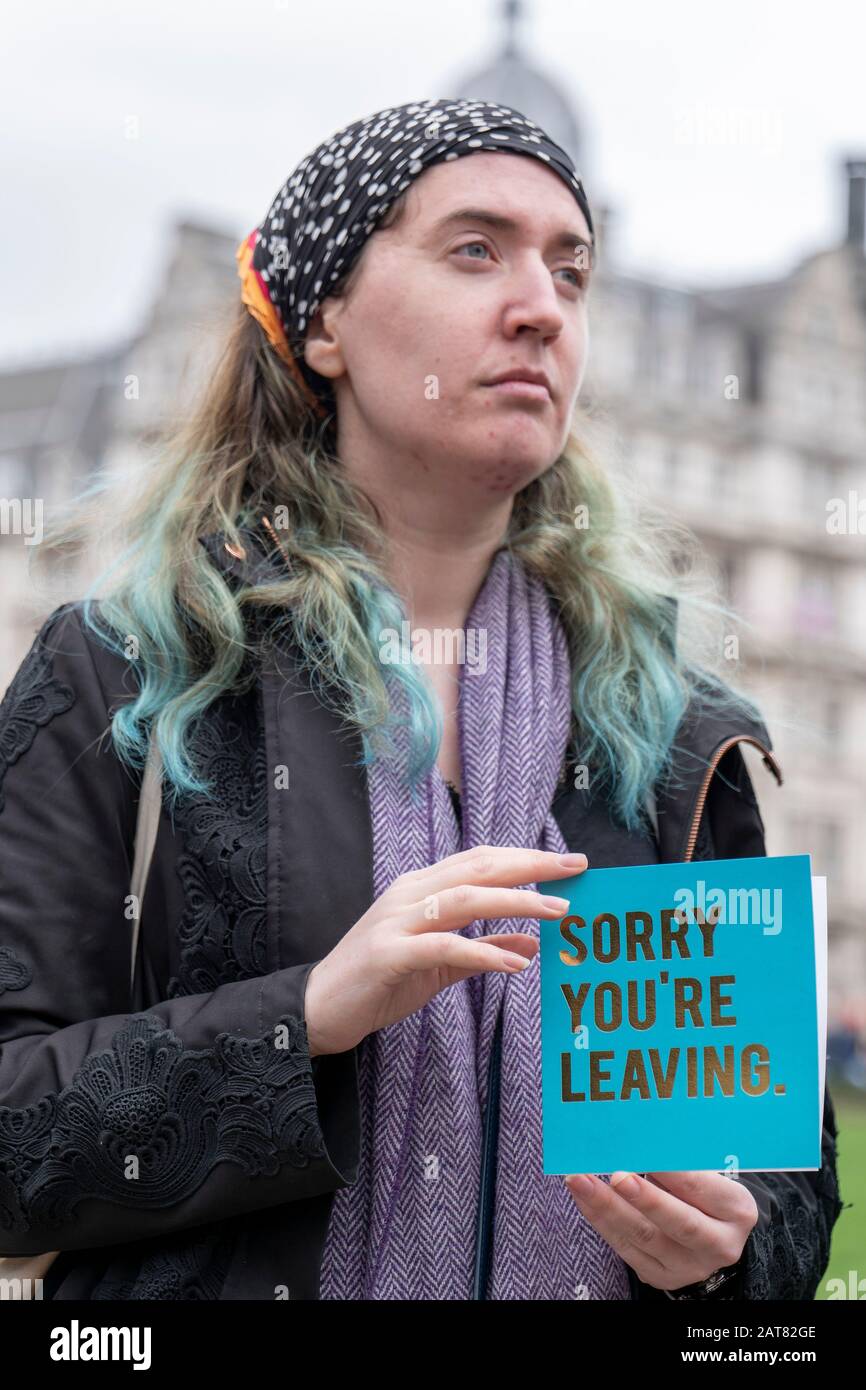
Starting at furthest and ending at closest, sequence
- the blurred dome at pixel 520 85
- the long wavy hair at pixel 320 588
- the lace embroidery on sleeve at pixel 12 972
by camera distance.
→ the blurred dome at pixel 520 85, the long wavy hair at pixel 320 588, the lace embroidery on sleeve at pixel 12 972

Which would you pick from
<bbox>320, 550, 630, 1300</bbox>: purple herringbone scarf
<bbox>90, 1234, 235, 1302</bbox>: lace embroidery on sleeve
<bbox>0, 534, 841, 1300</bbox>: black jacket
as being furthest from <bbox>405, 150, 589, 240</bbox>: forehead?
<bbox>90, 1234, 235, 1302</bbox>: lace embroidery on sleeve

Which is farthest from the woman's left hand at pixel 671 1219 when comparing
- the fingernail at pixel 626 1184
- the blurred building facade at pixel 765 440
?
the blurred building facade at pixel 765 440

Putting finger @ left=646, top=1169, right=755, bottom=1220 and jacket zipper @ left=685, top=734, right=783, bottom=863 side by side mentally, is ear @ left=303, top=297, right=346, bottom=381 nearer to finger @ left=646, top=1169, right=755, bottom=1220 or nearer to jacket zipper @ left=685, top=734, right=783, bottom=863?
jacket zipper @ left=685, top=734, right=783, bottom=863

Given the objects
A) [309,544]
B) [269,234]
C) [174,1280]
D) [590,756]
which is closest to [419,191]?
[269,234]

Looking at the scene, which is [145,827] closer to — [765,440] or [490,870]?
[490,870]

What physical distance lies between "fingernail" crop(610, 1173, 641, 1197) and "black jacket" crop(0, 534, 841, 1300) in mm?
282

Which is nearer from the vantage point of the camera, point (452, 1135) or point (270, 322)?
point (452, 1135)

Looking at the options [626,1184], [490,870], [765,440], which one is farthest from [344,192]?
[765,440]

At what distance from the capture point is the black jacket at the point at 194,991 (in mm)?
2314

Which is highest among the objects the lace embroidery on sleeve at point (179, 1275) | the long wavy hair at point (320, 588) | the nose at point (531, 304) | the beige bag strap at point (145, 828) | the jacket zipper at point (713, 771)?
the nose at point (531, 304)

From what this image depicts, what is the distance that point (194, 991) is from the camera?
2.49 meters

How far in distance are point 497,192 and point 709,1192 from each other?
138 centimetres

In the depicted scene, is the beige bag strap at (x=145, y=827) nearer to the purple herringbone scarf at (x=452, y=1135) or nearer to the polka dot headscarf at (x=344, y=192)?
the purple herringbone scarf at (x=452, y=1135)

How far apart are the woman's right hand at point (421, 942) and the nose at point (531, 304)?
789 mm
